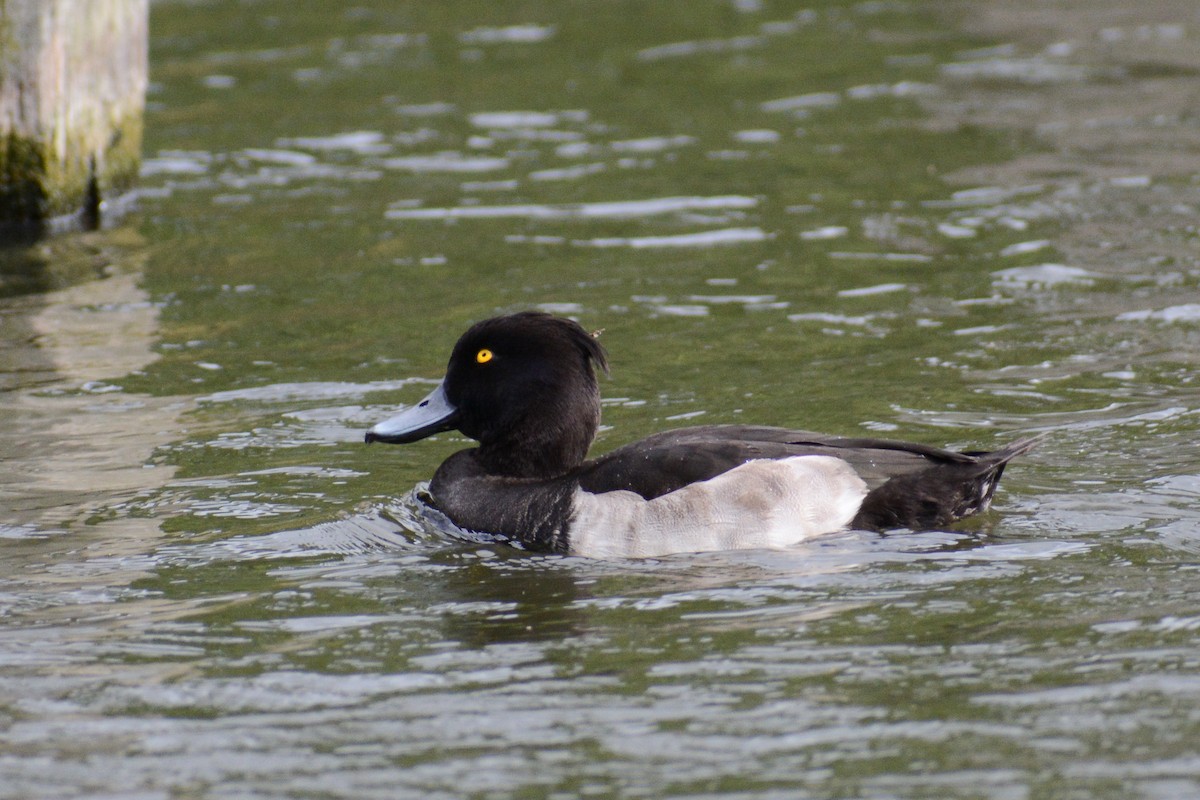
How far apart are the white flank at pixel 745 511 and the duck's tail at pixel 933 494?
8 centimetres

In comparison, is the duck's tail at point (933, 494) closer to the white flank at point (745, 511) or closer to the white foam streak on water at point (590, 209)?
the white flank at point (745, 511)

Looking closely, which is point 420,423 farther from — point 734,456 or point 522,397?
point 734,456

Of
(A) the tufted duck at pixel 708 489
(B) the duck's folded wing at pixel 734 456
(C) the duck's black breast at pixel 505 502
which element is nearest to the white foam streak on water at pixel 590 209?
(C) the duck's black breast at pixel 505 502

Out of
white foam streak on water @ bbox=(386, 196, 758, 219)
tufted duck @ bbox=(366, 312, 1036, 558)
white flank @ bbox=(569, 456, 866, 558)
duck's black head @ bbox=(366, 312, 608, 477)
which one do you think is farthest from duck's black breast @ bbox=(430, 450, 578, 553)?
white foam streak on water @ bbox=(386, 196, 758, 219)

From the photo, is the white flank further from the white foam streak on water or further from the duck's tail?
the white foam streak on water

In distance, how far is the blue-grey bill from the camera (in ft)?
23.7

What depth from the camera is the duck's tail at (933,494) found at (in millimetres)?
6535

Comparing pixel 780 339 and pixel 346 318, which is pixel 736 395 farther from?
pixel 346 318

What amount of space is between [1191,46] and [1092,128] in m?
3.31

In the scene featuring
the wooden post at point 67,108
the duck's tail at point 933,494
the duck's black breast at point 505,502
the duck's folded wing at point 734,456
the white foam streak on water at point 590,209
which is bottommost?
the duck's black breast at point 505,502

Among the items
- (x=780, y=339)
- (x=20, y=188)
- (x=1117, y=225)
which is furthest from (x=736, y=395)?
(x=20, y=188)

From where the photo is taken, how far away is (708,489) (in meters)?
6.50

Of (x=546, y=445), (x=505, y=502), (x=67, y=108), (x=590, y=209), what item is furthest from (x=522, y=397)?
(x=67, y=108)

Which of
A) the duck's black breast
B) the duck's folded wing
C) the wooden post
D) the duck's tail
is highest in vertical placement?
the wooden post
